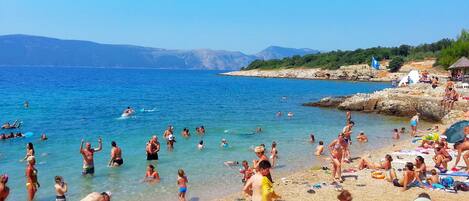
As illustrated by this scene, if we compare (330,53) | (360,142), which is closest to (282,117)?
(360,142)

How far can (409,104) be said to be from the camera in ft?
109

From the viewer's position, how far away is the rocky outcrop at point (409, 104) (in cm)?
2906

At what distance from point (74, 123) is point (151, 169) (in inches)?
670

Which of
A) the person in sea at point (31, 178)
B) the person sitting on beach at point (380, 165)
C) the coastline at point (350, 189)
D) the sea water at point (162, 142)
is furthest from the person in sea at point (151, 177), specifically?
the person sitting on beach at point (380, 165)

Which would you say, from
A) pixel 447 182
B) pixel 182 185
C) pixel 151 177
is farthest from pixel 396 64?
pixel 182 185

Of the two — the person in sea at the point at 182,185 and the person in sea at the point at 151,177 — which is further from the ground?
the person in sea at the point at 182,185

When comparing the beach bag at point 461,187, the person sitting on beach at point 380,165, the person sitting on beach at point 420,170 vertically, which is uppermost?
the person sitting on beach at point 420,170

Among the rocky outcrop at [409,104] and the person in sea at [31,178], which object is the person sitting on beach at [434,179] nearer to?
the person in sea at [31,178]

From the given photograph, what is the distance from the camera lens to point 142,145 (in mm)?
21250

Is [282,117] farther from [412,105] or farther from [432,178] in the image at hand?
[432,178]

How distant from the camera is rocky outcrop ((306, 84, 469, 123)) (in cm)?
2906

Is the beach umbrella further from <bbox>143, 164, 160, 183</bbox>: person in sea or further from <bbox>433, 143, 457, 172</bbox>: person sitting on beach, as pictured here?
<bbox>143, 164, 160, 183</bbox>: person in sea

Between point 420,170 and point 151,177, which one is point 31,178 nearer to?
point 151,177

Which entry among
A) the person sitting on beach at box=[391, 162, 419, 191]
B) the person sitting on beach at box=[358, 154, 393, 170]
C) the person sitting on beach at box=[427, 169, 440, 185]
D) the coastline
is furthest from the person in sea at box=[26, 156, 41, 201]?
the person sitting on beach at box=[427, 169, 440, 185]
